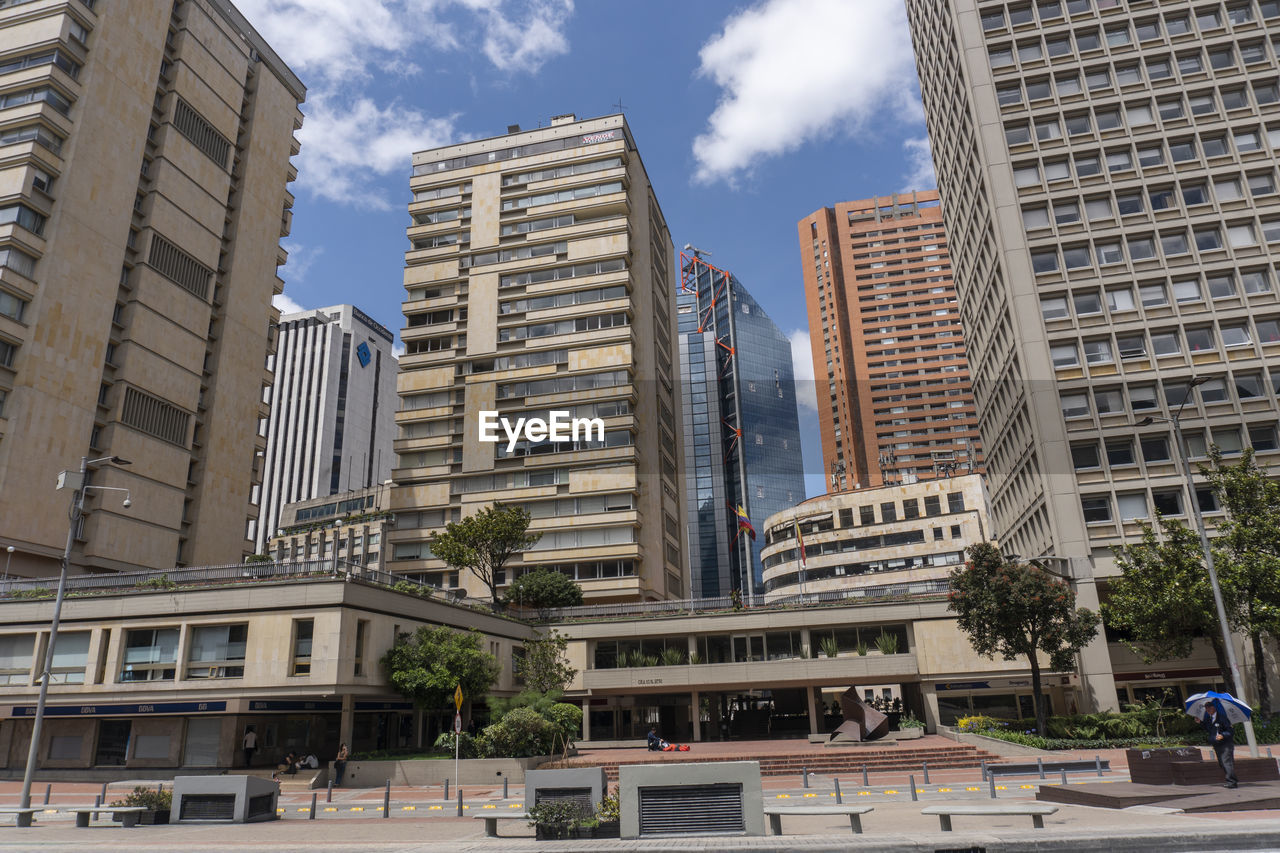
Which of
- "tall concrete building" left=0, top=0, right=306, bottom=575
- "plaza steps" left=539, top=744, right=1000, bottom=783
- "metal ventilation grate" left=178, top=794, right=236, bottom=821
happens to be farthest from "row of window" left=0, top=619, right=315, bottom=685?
"tall concrete building" left=0, top=0, right=306, bottom=575

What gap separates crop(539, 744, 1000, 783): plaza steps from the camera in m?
32.8

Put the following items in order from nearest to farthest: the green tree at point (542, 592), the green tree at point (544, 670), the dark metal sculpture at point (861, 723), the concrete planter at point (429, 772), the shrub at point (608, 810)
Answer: the shrub at point (608, 810)
the concrete planter at point (429, 772)
the dark metal sculpture at point (861, 723)
the green tree at point (544, 670)
the green tree at point (542, 592)

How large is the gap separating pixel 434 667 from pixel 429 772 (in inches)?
190

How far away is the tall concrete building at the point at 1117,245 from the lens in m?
46.4

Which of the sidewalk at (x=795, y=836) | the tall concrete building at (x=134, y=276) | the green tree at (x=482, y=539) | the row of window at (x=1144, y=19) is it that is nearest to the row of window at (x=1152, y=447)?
the row of window at (x=1144, y=19)

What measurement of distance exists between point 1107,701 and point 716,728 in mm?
20600

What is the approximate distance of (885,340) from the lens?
518ft

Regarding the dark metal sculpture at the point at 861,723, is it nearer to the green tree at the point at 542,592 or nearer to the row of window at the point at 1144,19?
the green tree at the point at 542,592

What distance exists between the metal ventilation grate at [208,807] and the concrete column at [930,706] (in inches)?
1381

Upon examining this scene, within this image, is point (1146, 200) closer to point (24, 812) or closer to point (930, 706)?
point (930, 706)

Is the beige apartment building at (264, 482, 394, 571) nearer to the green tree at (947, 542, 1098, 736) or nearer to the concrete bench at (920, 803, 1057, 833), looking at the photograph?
the green tree at (947, 542, 1098, 736)

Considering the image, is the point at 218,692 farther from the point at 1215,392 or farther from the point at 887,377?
the point at 887,377

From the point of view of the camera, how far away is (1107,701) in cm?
4259

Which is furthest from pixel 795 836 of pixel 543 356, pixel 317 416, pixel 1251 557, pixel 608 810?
pixel 317 416
